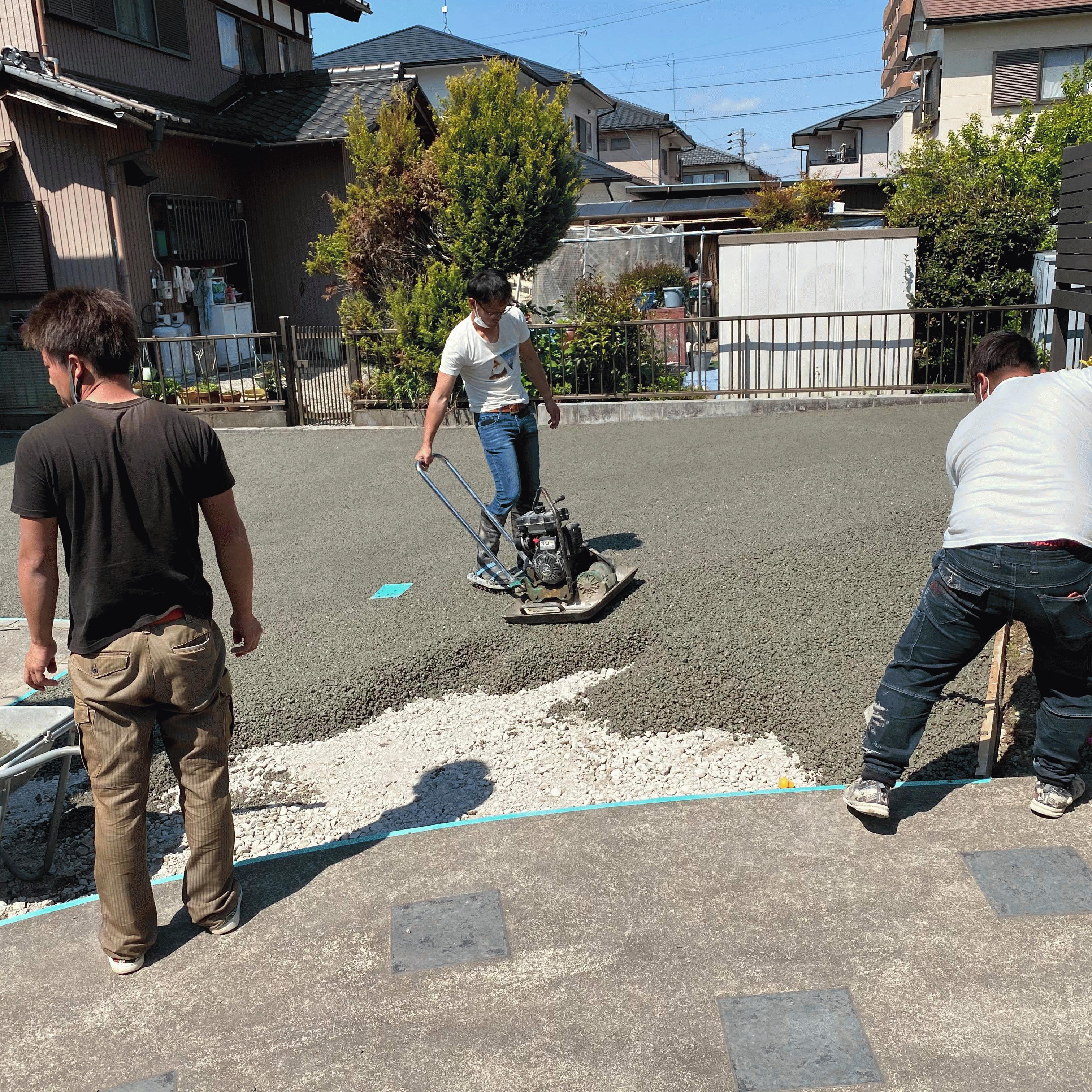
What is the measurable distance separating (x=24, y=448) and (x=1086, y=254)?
5844 mm

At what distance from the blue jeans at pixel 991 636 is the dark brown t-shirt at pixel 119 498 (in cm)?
209

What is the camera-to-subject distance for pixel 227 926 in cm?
306

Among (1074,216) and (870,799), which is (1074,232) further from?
(870,799)

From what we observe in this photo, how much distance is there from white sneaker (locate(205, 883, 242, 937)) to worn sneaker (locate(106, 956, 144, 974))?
0.70 ft

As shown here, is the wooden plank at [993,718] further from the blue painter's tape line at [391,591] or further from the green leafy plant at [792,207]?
the green leafy plant at [792,207]

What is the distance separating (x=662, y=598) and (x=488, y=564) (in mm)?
1037

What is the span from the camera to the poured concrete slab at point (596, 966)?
2484 mm

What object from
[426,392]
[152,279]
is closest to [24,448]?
[426,392]

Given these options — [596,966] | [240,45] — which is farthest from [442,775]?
[240,45]

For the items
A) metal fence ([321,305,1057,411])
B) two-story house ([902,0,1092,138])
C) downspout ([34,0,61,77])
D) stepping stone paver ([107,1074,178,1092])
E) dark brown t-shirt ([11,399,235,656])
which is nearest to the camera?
stepping stone paver ([107,1074,178,1092])

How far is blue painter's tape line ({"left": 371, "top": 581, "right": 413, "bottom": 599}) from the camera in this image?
630 cm

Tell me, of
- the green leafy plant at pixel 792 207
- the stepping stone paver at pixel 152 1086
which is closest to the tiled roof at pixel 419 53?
the green leafy plant at pixel 792 207

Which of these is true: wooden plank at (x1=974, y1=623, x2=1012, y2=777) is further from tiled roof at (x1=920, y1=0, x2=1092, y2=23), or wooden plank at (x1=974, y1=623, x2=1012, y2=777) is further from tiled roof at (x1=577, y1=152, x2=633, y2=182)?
tiled roof at (x1=577, y1=152, x2=633, y2=182)

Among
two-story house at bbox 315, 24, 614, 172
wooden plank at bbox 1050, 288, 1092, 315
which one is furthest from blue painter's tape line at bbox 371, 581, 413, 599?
two-story house at bbox 315, 24, 614, 172
